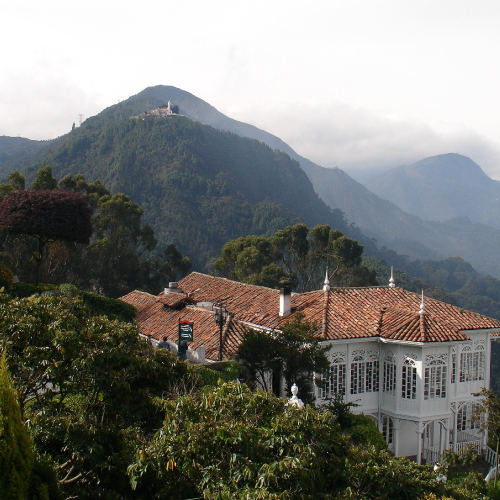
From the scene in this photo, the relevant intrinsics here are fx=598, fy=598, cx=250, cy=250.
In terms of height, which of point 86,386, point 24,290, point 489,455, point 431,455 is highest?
point 24,290

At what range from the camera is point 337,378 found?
1795 centimetres

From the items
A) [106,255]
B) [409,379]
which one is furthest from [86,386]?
[106,255]

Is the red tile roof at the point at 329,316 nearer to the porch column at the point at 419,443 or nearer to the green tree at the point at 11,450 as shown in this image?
the porch column at the point at 419,443

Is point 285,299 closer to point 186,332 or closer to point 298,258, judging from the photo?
point 186,332

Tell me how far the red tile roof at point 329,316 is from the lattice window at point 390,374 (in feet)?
2.62

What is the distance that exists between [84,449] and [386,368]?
13075mm

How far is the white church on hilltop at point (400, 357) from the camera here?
1770 cm

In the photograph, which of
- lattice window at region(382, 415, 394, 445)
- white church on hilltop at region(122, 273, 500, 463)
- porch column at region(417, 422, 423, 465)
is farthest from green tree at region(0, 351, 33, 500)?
lattice window at region(382, 415, 394, 445)

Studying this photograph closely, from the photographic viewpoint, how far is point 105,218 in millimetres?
41250

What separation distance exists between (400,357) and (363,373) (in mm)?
1267

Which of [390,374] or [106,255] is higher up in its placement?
[106,255]

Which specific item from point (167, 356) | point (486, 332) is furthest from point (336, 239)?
point (167, 356)

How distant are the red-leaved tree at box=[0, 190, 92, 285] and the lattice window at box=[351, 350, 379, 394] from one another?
12409mm

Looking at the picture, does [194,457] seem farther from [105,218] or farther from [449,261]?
[449,261]
